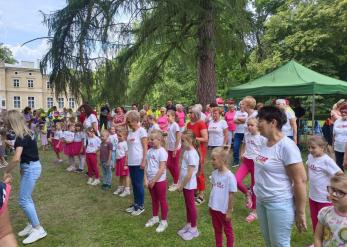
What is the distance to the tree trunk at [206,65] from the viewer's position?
36.0 feet

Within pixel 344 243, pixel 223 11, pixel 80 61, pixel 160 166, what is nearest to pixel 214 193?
pixel 160 166

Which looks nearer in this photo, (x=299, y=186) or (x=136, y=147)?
(x=299, y=186)

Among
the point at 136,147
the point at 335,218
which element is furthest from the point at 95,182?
the point at 335,218

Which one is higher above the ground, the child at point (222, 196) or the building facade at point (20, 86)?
the building facade at point (20, 86)

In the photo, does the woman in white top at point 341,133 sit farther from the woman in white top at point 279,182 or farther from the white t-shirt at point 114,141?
the white t-shirt at point 114,141

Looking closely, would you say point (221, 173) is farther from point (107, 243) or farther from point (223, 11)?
point (223, 11)

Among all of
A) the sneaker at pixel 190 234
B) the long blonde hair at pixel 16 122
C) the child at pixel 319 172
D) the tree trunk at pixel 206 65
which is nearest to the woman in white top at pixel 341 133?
the child at pixel 319 172

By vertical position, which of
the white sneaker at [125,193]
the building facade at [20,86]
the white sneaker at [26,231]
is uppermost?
the building facade at [20,86]

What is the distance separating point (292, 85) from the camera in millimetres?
10812

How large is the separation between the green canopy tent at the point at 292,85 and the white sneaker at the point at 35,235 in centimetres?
843

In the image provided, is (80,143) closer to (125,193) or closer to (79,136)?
(79,136)

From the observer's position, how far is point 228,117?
996 cm

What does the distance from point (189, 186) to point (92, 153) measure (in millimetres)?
3723

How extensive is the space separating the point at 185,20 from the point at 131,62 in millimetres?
2073
